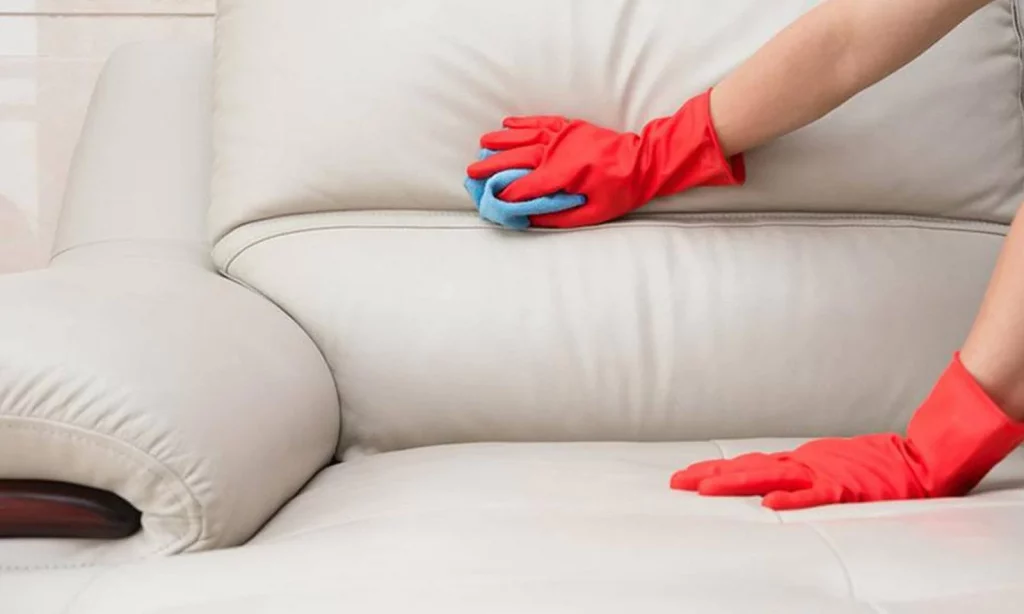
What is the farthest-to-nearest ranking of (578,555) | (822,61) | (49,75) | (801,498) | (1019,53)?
(49,75) < (1019,53) < (822,61) < (801,498) < (578,555)

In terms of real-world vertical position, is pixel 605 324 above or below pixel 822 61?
below

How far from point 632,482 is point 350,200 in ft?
1.53

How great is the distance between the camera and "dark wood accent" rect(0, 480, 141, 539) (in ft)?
2.50

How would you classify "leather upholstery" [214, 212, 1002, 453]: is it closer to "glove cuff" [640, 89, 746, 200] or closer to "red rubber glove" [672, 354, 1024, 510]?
"glove cuff" [640, 89, 746, 200]

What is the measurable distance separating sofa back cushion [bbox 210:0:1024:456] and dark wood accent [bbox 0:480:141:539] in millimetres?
360

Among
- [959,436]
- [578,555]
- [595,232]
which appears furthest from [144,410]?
[959,436]

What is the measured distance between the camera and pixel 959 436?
91 cm

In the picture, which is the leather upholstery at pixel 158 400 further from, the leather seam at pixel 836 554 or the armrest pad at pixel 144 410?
the leather seam at pixel 836 554

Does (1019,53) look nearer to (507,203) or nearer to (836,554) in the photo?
(507,203)

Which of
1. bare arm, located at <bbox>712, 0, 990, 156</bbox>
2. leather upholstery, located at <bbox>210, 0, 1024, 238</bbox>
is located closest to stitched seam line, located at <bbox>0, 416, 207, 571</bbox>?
leather upholstery, located at <bbox>210, 0, 1024, 238</bbox>

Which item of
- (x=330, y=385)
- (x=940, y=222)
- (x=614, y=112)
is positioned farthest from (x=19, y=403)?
(x=940, y=222)

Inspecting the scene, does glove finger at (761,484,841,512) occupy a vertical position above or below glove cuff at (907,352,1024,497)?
below

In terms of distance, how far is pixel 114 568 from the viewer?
0.75 m

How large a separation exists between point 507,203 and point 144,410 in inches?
18.5
